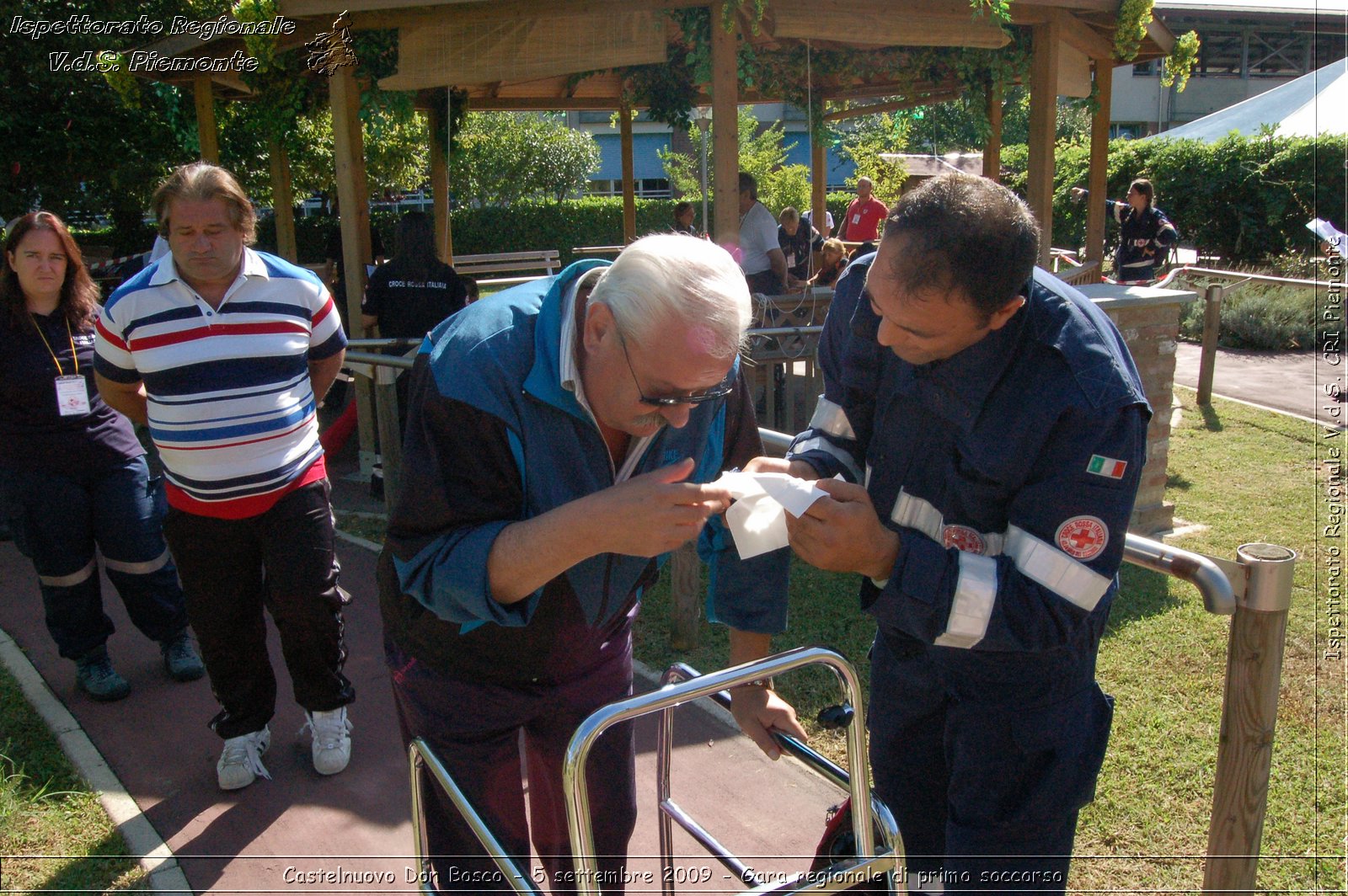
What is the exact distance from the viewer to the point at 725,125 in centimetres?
642

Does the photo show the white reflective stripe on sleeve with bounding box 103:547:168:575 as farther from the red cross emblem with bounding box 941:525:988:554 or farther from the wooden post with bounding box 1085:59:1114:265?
the wooden post with bounding box 1085:59:1114:265

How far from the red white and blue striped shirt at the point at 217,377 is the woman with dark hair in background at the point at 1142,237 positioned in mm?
11495

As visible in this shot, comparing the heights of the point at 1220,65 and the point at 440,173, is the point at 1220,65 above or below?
above

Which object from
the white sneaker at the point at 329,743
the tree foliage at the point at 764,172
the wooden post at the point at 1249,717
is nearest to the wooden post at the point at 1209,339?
the wooden post at the point at 1249,717

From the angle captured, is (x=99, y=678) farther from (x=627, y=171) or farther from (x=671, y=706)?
(x=627, y=171)

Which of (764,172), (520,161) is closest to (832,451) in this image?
(764,172)

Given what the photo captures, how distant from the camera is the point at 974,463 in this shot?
183cm

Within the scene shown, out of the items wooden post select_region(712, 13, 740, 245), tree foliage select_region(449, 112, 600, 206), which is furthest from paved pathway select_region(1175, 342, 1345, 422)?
tree foliage select_region(449, 112, 600, 206)

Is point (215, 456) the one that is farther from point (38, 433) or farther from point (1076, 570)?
point (1076, 570)

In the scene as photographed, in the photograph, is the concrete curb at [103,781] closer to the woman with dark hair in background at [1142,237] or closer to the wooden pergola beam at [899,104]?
the wooden pergola beam at [899,104]

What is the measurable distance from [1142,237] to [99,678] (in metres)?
Answer: 12.0

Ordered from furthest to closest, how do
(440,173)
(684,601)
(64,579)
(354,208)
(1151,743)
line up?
(440,173), (354,208), (684,601), (64,579), (1151,743)

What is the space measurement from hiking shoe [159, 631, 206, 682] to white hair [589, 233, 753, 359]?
343 centimetres

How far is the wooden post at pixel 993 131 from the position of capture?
→ 28.4 ft
